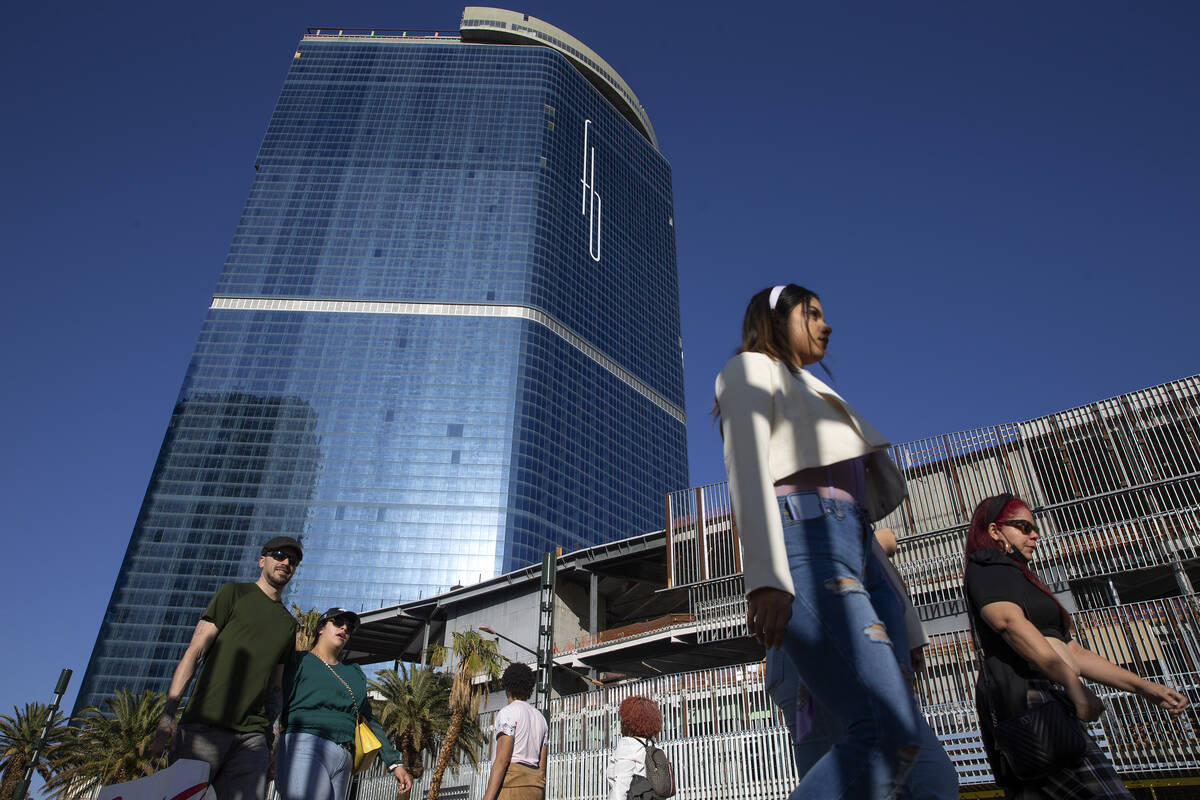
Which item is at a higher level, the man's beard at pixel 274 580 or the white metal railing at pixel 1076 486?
the white metal railing at pixel 1076 486

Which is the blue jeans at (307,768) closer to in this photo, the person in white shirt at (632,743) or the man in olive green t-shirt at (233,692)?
the man in olive green t-shirt at (233,692)

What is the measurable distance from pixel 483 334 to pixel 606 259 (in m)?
32.6

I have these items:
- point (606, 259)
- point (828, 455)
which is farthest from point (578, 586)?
point (606, 259)

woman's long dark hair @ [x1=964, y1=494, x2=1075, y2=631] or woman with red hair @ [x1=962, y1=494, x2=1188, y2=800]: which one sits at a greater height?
woman's long dark hair @ [x1=964, y1=494, x2=1075, y2=631]

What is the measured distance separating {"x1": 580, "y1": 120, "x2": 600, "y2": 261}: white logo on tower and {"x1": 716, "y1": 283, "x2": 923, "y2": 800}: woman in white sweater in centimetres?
12413

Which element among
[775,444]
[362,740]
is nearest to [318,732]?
[362,740]

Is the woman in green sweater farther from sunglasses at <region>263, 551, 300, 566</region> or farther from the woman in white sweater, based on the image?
the woman in white sweater

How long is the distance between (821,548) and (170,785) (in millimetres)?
2843

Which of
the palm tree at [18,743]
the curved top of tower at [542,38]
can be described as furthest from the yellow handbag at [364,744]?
the curved top of tower at [542,38]

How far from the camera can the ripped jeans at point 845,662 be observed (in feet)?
6.41

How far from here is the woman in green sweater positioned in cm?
443

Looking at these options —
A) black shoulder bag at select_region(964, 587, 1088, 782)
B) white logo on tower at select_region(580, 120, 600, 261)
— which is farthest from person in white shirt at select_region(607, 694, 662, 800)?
white logo on tower at select_region(580, 120, 600, 261)

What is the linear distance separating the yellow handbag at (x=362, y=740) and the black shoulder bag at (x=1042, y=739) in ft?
12.8

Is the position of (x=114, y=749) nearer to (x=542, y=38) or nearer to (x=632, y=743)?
(x=632, y=743)
